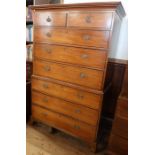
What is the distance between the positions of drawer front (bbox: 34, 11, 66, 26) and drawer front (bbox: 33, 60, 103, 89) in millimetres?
450

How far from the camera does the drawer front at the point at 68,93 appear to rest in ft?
4.97

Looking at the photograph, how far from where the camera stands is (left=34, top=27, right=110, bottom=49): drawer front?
1.34m

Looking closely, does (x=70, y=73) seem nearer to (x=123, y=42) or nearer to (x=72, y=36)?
(x=72, y=36)

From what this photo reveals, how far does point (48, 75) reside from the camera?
5.70 ft

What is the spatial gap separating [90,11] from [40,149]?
1.63 meters

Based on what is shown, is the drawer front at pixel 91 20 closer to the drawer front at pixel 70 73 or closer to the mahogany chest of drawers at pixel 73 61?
the mahogany chest of drawers at pixel 73 61

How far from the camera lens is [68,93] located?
1.65 metres

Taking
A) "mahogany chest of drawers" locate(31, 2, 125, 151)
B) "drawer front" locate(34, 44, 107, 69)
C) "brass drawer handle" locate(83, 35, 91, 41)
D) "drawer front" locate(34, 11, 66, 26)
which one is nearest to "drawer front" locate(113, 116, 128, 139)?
"mahogany chest of drawers" locate(31, 2, 125, 151)

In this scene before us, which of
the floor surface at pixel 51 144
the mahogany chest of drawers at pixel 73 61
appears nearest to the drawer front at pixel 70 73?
the mahogany chest of drawers at pixel 73 61

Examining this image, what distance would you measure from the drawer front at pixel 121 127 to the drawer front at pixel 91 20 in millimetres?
907
